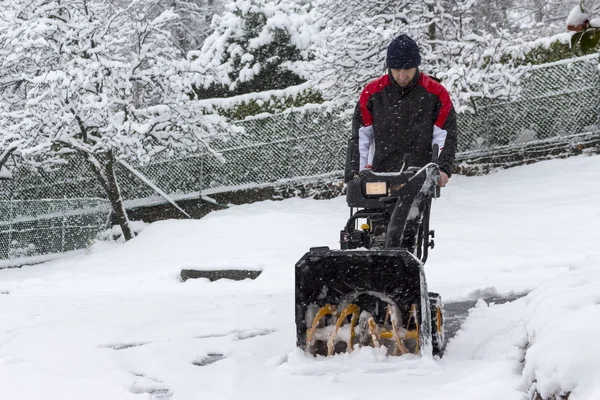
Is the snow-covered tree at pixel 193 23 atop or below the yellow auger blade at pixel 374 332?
atop

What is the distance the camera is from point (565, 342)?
10.8 feet

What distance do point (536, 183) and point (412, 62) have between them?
9772 millimetres

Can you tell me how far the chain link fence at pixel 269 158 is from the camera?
15789 mm

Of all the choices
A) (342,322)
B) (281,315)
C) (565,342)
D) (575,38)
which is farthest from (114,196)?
(575,38)

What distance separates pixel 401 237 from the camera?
191 inches

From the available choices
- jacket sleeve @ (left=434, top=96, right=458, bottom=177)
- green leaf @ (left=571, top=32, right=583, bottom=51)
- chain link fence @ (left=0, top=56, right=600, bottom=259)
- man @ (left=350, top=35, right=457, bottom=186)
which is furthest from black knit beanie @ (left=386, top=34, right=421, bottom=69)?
chain link fence @ (left=0, top=56, right=600, bottom=259)

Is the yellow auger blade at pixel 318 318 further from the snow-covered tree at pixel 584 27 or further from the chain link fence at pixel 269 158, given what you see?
the chain link fence at pixel 269 158

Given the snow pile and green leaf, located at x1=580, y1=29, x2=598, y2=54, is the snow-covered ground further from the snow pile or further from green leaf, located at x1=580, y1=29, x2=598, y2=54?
green leaf, located at x1=580, y1=29, x2=598, y2=54

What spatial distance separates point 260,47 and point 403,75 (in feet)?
47.2

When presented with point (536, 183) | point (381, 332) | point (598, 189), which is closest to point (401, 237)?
point (381, 332)

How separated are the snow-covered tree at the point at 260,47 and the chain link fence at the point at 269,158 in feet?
7.02

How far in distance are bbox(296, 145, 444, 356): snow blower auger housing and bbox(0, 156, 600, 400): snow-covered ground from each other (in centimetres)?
13

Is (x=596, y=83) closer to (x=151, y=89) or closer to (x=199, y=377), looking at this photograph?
(x=151, y=89)

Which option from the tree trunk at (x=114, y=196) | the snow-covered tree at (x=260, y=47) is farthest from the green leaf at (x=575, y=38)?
the snow-covered tree at (x=260, y=47)
